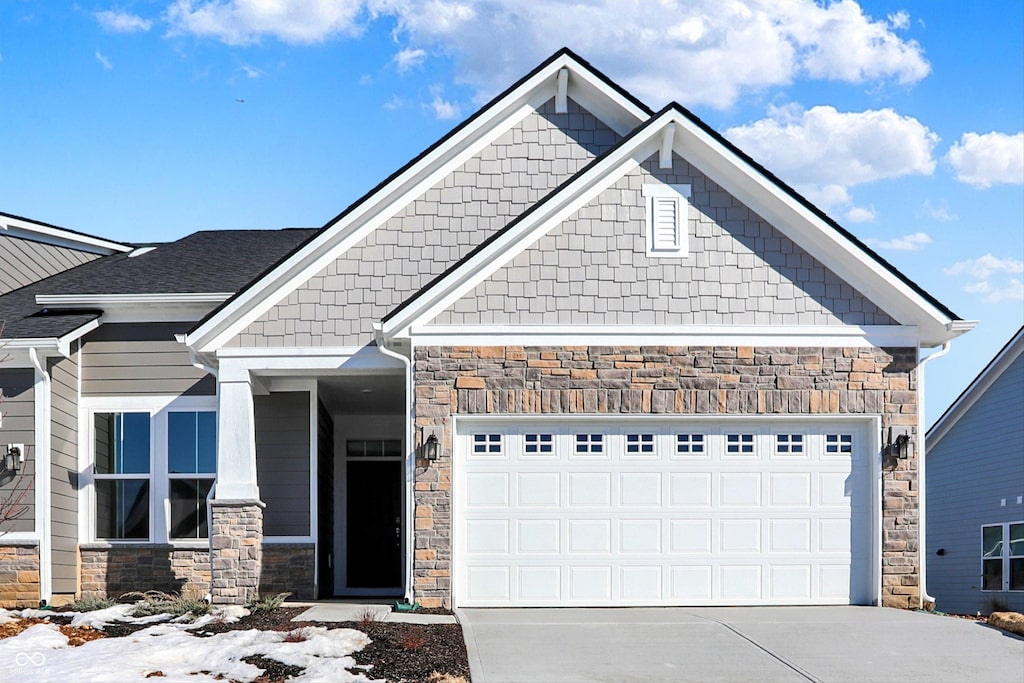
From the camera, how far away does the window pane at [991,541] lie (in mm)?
21906

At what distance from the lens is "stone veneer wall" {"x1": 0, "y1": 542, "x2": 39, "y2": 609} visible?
15.8 m

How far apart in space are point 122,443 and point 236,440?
3.23 metres

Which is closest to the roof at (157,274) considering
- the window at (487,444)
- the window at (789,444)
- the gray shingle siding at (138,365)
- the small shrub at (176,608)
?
the gray shingle siding at (138,365)

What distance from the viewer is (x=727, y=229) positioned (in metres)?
14.3

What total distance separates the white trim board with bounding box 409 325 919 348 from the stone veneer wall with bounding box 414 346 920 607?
8 cm

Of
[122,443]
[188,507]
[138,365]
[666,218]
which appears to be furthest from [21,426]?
[666,218]

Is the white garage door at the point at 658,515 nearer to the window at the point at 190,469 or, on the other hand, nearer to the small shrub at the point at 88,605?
the small shrub at the point at 88,605

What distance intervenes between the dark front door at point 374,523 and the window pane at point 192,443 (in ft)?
8.89

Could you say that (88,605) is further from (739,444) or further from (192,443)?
(739,444)

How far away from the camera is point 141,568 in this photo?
1667cm

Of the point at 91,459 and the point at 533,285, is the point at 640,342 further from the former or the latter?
the point at 91,459

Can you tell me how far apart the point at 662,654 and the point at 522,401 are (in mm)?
3801

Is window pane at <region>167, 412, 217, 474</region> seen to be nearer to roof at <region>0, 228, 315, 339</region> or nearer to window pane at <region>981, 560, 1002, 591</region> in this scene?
roof at <region>0, 228, 315, 339</region>

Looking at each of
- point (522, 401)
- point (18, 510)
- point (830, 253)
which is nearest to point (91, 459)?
point (18, 510)
